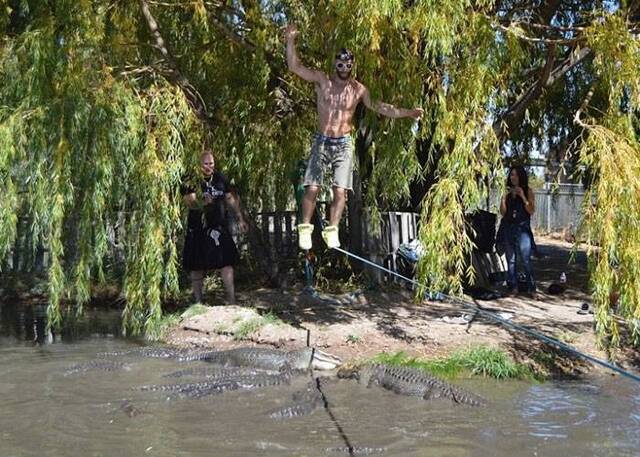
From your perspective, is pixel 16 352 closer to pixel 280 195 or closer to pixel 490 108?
pixel 280 195

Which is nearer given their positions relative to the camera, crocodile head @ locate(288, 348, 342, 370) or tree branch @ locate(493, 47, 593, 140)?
crocodile head @ locate(288, 348, 342, 370)

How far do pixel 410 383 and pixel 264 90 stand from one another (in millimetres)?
4688

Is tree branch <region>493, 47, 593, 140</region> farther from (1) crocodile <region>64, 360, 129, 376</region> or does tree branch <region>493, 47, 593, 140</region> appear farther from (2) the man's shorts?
(1) crocodile <region>64, 360, 129, 376</region>

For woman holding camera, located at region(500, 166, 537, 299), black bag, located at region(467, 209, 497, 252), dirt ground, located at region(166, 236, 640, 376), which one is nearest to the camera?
dirt ground, located at region(166, 236, 640, 376)

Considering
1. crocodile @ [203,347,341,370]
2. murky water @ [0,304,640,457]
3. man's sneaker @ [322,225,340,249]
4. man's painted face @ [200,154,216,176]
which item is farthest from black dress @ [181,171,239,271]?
man's sneaker @ [322,225,340,249]

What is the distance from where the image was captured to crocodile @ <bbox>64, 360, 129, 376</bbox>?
769cm

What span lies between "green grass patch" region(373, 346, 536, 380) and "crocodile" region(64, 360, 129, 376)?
8.49 ft

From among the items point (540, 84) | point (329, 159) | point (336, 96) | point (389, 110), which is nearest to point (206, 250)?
point (329, 159)

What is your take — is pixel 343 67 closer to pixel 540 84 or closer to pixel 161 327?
pixel 540 84

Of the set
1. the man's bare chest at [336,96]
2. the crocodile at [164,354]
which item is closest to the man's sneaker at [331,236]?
the man's bare chest at [336,96]

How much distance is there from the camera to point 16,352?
8719mm

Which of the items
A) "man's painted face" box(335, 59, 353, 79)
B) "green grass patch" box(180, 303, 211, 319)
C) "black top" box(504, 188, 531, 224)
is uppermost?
"man's painted face" box(335, 59, 353, 79)

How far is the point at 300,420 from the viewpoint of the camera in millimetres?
6133

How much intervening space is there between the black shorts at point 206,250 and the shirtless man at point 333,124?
2.46 meters
